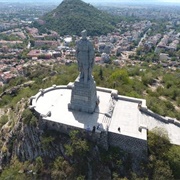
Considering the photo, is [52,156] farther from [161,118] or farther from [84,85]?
[161,118]

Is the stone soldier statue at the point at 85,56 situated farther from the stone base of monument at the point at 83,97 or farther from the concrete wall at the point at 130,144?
the concrete wall at the point at 130,144

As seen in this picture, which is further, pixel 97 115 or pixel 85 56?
pixel 97 115

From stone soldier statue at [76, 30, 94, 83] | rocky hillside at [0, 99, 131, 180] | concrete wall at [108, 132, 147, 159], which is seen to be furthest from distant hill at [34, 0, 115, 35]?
concrete wall at [108, 132, 147, 159]

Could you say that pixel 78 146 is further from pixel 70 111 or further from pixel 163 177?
pixel 163 177

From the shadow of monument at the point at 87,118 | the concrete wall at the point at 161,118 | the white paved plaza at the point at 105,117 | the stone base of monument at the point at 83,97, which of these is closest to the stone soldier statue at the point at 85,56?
the stone base of monument at the point at 83,97

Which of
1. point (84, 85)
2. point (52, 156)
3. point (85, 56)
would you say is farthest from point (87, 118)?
point (85, 56)

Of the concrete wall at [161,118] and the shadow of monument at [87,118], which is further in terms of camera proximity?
the concrete wall at [161,118]
